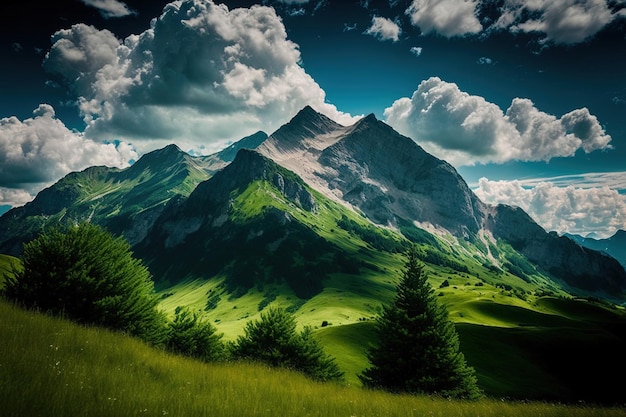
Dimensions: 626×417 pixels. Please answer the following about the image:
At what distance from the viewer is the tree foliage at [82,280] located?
1883 cm

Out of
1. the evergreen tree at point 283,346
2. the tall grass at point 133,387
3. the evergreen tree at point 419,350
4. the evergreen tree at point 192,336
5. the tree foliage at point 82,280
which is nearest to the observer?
the tall grass at point 133,387

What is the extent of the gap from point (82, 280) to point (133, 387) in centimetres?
1481

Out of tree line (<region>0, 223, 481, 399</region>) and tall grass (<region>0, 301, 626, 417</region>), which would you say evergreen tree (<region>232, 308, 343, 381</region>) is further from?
tall grass (<region>0, 301, 626, 417</region>)

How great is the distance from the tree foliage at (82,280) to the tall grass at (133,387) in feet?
27.3

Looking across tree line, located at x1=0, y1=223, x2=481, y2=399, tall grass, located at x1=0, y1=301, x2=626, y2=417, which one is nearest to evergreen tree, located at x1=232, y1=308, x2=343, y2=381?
tree line, located at x1=0, y1=223, x2=481, y2=399

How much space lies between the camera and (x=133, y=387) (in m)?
7.52

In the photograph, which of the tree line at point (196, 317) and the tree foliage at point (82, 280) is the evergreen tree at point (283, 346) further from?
the tree foliage at point (82, 280)

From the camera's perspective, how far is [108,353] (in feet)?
31.7

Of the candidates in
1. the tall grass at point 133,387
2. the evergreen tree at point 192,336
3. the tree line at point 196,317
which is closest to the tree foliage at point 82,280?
the tree line at point 196,317

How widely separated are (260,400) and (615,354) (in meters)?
101

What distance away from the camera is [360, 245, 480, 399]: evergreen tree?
2544cm

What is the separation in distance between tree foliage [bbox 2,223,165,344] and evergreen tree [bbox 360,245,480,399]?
692 inches

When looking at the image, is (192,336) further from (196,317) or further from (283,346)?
(283,346)

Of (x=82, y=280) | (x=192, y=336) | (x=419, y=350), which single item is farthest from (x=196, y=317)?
(x=419, y=350)
